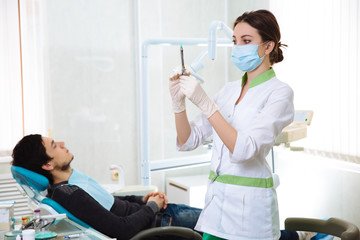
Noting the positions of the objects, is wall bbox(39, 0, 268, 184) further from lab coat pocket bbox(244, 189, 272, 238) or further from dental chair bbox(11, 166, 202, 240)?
lab coat pocket bbox(244, 189, 272, 238)

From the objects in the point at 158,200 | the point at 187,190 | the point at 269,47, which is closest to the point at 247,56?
the point at 269,47

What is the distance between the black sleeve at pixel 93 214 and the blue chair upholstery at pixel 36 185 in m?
0.02

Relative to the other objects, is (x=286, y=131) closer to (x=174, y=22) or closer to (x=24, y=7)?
(x=174, y=22)

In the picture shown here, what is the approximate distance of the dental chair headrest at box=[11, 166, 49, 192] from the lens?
6.15 feet

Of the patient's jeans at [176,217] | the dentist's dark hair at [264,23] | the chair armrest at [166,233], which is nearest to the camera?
the dentist's dark hair at [264,23]

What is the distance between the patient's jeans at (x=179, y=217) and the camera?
2.09m

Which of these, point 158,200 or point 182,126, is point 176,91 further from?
point 158,200

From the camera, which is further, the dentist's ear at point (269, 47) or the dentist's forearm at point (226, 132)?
the dentist's ear at point (269, 47)

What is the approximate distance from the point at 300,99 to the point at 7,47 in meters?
2.27

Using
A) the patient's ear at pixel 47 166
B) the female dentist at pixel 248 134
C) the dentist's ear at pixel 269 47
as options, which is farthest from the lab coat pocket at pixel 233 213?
the patient's ear at pixel 47 166

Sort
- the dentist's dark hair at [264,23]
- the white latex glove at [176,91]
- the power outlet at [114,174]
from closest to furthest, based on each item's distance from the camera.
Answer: the dentist's dark hair at [264,23] → the white latex glove at [176,91] → the power outlet at [114,174]

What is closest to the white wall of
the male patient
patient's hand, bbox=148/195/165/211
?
the male patient

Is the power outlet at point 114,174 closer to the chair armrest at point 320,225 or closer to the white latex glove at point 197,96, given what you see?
the chair armrest at point 320,225

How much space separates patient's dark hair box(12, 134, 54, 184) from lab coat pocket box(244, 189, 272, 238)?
1009 mm
